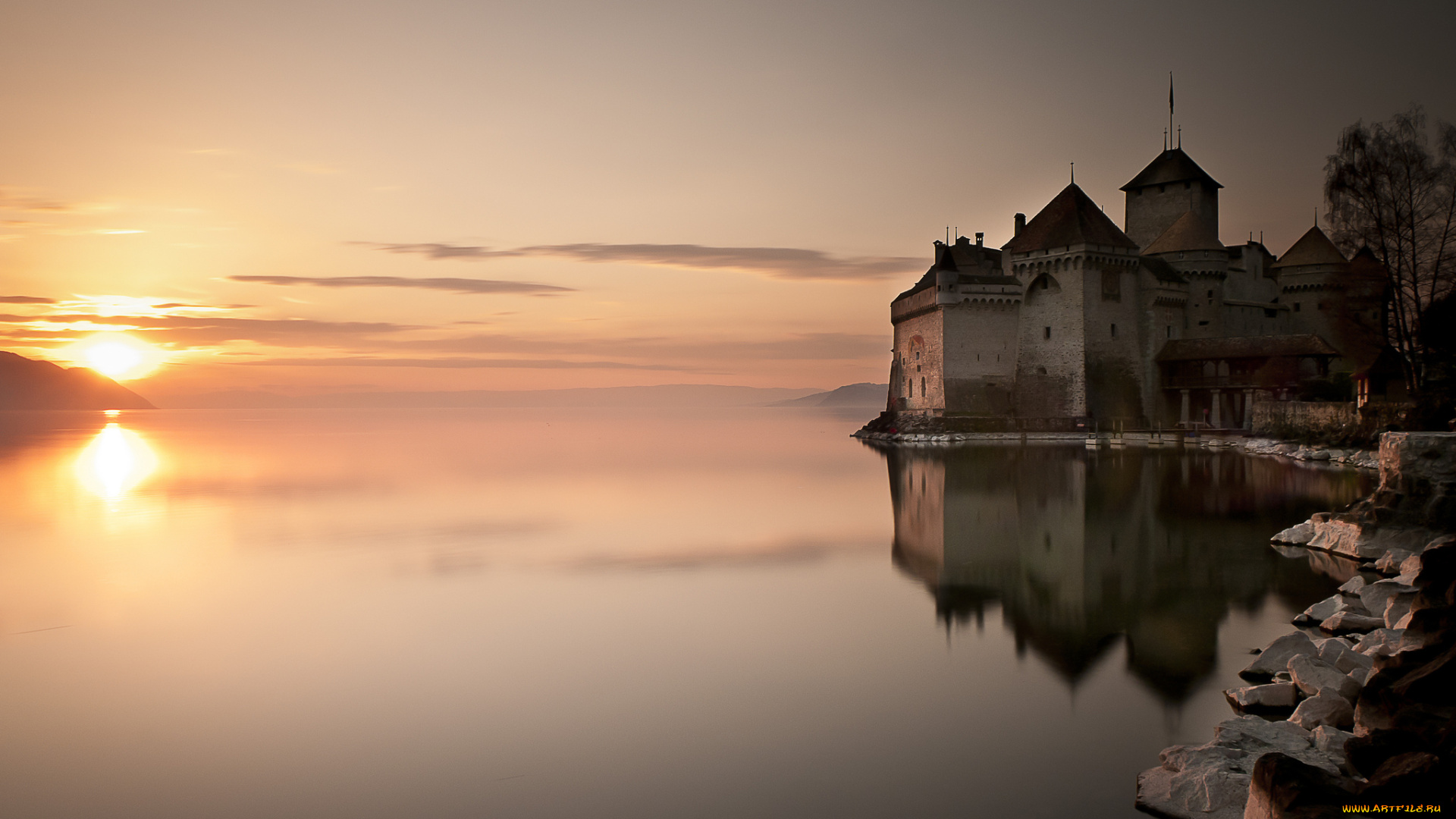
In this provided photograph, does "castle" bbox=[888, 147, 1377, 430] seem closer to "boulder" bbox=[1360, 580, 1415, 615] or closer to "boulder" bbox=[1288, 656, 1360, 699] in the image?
"boulder" bbox=[1360, 580, 1415, 615]

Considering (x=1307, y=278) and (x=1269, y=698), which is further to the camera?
(x=1307, y=278)

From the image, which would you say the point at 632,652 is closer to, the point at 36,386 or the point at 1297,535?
the point at 1297,535

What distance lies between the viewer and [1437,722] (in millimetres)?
4523

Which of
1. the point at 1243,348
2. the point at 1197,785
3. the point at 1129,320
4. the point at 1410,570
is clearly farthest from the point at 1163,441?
the point at 1197,785

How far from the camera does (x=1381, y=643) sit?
6613mm

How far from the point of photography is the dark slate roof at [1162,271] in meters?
39.1

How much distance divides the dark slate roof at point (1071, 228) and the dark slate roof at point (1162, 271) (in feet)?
4.48

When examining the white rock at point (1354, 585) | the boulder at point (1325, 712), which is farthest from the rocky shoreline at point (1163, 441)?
the boulder at point (1325, 712)

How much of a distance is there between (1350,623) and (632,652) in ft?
22.1

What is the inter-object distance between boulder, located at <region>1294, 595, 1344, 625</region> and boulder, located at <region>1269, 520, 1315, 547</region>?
4.55m

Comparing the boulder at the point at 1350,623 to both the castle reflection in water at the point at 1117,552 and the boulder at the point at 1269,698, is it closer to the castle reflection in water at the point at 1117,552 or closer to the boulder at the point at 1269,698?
the castle reflection in water at the point at 1117,552

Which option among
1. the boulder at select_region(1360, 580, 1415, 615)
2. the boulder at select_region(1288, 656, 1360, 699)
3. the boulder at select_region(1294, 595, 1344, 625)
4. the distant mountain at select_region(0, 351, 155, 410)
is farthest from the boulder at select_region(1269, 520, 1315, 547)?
the distant mountain at select_region(0, 351, 155, 410)

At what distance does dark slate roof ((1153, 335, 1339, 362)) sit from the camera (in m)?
34.7

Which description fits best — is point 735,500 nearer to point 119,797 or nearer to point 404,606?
point 404,606
